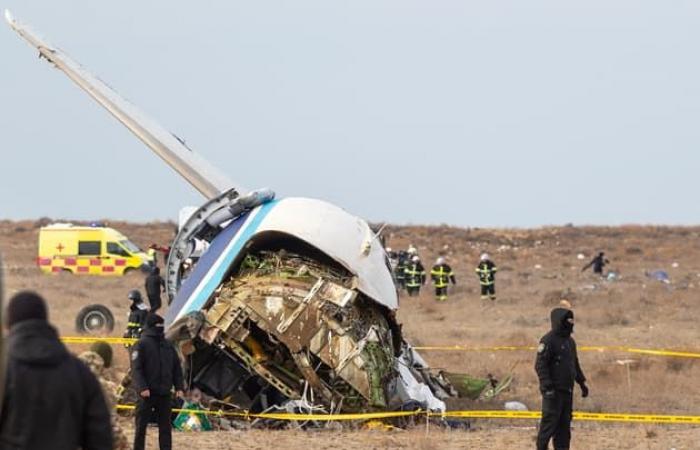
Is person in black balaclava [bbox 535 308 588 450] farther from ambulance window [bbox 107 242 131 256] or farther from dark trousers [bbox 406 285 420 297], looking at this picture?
ambulance window [bbox 107 242 131 256]

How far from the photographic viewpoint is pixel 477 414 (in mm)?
16375

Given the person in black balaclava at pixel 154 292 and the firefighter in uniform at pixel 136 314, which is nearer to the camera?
the person in black balaclava at pixel 154 292

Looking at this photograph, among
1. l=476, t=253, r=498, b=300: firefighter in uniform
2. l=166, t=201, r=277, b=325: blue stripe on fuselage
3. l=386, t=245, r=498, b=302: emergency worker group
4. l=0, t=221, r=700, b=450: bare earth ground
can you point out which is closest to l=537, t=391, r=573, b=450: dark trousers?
l=0, t=221, r=700, b=450: bare earth ground

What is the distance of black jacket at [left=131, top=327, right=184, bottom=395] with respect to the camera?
12.4m

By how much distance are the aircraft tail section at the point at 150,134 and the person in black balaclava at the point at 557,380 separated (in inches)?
302

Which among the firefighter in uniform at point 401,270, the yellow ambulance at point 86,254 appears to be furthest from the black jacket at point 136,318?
the yellow ambulance at point 86,254

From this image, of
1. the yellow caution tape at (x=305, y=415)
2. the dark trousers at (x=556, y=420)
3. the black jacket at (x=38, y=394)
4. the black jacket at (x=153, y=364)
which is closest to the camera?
the black jacket at (x=38, y=394)

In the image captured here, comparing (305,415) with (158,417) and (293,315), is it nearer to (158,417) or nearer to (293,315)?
(293,315)

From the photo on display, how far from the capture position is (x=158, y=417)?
498 inches

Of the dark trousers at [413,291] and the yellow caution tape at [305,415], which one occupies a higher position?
the dark trousers at [413,291]

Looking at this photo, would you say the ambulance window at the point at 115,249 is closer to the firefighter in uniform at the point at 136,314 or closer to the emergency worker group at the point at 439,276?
the emergency worker group at the point at 439,276

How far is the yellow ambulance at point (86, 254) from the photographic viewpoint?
1795 inches

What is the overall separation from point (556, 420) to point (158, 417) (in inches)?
137

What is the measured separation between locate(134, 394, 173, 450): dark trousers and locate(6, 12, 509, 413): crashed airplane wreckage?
274 cm
